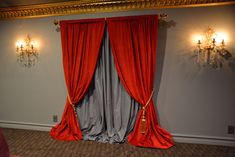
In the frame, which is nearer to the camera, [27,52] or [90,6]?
[90,6]

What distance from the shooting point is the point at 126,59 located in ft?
10.1

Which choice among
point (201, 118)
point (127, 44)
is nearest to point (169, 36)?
point (127, 44)

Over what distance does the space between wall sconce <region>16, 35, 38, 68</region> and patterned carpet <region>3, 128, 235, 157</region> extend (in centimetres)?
139

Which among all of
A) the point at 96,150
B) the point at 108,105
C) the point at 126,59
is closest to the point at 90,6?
the point at 126,59

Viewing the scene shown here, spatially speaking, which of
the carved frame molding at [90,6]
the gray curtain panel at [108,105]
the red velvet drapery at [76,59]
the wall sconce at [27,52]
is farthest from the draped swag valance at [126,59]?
the wall sconce at [27,52]

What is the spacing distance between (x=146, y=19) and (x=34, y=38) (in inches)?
80.8

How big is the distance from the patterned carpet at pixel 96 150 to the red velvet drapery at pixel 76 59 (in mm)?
263

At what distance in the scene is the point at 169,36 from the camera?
3088 mm

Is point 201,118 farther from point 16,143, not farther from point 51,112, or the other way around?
point 16,143

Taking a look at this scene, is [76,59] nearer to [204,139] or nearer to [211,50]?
[211,50]

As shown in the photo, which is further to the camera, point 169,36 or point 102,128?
point 102,128

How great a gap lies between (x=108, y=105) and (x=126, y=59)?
824 mm

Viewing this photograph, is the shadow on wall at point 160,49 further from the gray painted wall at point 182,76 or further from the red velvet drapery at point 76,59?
the red velvet drapery at point 76,59

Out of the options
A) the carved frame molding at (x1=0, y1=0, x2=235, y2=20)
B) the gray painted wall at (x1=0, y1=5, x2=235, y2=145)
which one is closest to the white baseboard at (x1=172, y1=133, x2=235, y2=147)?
the gray painted wall at (x1=0, y1=5, x2=235, y2=145)
